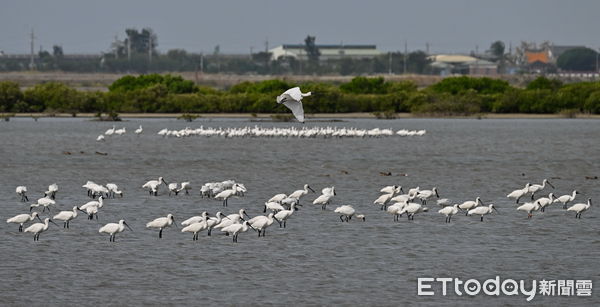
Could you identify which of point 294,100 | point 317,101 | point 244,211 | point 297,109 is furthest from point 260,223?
point 317,101

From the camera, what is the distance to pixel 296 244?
2338cm

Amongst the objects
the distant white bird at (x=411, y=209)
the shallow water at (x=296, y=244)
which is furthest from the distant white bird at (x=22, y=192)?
the distant white bird at (x=411, y=209)

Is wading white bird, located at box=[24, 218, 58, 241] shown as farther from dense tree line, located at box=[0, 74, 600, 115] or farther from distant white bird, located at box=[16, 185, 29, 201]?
dense tree line, located at box=[0, 74, 600, 115]

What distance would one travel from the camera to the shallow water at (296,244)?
63.0ft

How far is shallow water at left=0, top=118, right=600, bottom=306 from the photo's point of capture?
63.0ft

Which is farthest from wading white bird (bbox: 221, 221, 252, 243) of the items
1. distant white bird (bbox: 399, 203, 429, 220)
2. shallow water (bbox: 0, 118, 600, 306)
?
distant white bird (bbox: 399, 203, 429, 220)

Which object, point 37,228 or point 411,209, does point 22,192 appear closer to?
point 37,228

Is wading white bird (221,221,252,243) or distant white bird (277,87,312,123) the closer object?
wading white bird (221,221,252,243)

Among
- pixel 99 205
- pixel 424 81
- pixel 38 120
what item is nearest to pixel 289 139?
pixel 38 120

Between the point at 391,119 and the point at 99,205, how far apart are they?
236 feet

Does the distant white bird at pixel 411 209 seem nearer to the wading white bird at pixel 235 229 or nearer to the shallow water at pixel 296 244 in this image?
the shallow water at pixel 296 244

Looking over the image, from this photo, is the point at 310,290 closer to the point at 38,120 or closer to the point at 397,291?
the point at 397,291

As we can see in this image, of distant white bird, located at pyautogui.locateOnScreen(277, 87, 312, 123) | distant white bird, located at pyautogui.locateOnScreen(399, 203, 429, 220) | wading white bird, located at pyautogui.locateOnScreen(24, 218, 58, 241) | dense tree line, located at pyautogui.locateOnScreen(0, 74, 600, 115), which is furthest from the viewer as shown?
dense tree line, located at pyautogui.locateOnScreen(0, 74, 600, 115)

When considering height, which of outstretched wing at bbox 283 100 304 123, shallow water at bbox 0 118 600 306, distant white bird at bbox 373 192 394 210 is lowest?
shallow water at bbox 0 118 600 306
